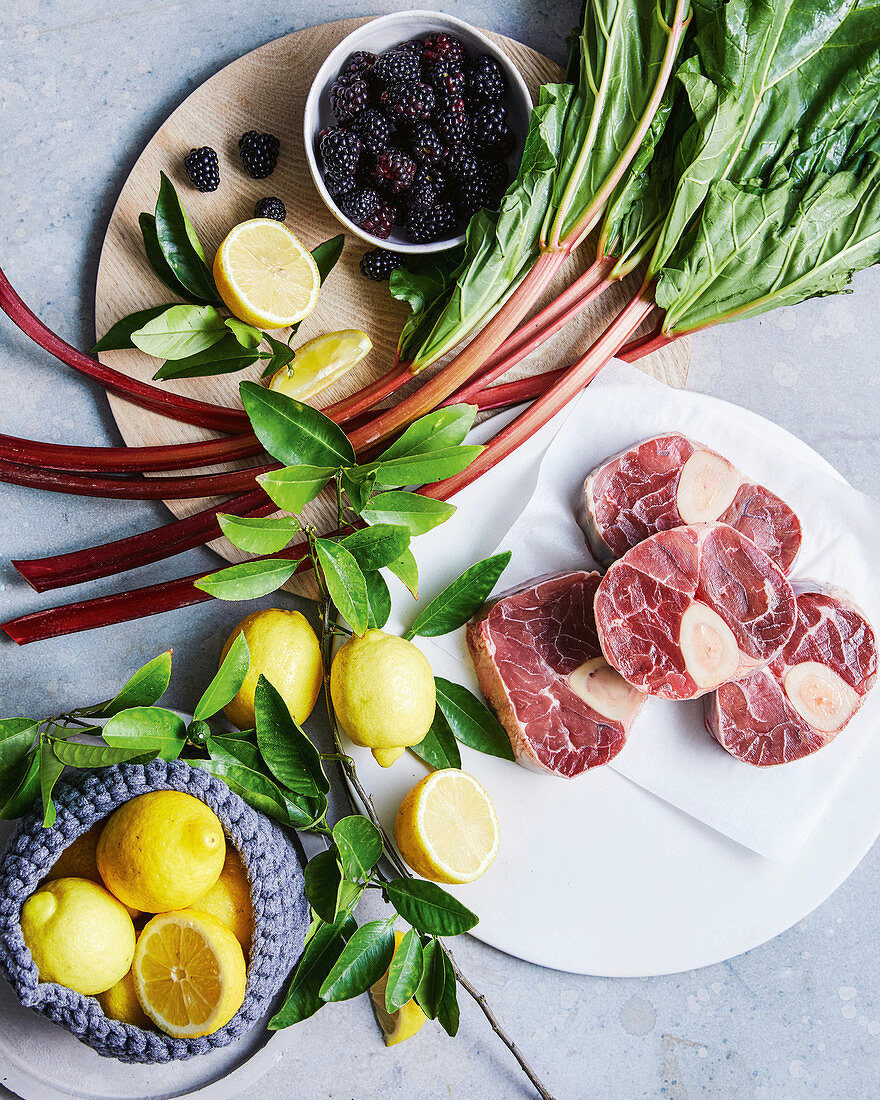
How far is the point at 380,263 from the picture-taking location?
6.14 ft

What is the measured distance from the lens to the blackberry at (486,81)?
5.87 feet

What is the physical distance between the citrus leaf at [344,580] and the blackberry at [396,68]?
1019mm

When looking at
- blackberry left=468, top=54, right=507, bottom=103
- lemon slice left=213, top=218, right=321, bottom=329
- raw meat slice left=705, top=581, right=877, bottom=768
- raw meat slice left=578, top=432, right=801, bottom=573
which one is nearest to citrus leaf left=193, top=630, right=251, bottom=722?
lemon slice left=213, top=218, right=321, bottom=329

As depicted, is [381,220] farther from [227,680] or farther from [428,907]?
[428,907]

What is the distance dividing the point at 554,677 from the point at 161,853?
2.97 ft

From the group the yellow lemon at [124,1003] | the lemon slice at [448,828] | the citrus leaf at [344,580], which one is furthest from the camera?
the lemon slice at [448,828]

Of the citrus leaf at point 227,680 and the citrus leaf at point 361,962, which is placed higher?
the citrus leaf at point 227,680

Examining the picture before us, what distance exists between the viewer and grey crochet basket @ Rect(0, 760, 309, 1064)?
1335 mm

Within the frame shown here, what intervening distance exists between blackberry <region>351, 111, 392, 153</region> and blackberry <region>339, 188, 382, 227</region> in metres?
0.09

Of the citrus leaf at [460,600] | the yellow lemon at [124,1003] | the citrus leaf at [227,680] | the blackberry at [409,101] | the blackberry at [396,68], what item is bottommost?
the yellow lemon at [124,1003]

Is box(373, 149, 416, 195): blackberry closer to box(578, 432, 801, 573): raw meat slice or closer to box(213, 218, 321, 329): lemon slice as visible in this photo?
box(213, 218, 321, 329): lemon slice

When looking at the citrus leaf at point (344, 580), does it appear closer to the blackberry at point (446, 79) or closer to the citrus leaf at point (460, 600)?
the citrus leaf at point (460, 600)

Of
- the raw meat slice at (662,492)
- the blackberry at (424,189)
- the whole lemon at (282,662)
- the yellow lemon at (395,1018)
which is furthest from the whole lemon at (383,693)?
the blackberry at (424,189)

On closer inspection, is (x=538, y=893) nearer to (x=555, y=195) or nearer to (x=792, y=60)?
(x=555, y=195)
